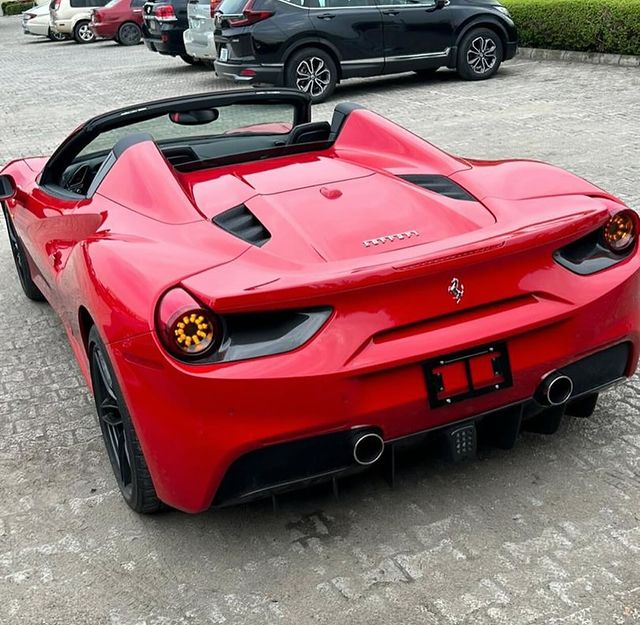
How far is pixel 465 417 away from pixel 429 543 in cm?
43

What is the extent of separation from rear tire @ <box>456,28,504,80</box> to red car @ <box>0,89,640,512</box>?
10358 millimetres

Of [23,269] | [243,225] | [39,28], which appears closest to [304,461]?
[243,225]

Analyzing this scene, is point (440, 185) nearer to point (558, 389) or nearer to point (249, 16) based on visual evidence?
point (558, 389)

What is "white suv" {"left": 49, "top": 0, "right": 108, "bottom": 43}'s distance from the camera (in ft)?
97.1

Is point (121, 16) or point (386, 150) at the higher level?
point (386, 150)

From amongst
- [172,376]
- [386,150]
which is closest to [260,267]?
[172,376]

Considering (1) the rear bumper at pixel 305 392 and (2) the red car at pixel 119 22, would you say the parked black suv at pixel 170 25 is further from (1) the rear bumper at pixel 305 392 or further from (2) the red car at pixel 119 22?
(1) the rear bumper at pixel 305 392

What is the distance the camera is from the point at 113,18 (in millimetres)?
26203

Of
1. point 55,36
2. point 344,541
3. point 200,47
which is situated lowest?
point 55,36

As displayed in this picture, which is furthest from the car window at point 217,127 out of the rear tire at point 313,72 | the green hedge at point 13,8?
the green hedge at point 13,8

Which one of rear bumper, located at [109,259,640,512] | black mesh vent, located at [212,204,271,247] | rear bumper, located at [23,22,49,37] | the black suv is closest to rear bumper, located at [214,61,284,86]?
the black suv

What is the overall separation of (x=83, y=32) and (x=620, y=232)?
28.8 metres

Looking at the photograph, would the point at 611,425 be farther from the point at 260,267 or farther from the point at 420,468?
the point at 260,267

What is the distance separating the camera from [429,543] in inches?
124
